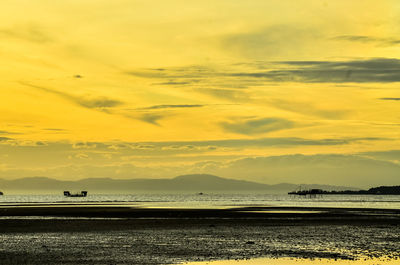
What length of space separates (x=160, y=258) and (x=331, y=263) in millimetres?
9765

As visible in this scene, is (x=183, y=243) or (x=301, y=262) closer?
(x=301, y=262)

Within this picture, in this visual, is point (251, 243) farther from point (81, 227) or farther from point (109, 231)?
point (81, 227)

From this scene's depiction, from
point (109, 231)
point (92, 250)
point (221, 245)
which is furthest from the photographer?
point (109, 231)

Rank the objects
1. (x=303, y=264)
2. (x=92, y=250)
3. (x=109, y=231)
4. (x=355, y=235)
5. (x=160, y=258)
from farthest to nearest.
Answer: (x=109, y=231)
(x=355, y=235)
(x=92, y=250)
(x=160, y=258)
(x=303, y=264)

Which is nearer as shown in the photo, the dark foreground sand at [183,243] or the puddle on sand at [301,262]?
the puddle on sand at [301,262]

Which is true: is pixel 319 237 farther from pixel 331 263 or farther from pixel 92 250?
pixel 92 250

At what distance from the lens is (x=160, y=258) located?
3425cm

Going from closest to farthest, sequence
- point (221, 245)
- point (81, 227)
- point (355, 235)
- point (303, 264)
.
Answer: point (303, 264)
point (221, 245)
point (355, 235)
point (81, 227)

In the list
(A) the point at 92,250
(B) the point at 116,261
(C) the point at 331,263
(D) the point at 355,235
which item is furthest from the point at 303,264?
(D) the point at 355,235

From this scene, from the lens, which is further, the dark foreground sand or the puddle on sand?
the dark foreground sand

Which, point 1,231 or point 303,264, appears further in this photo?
point 1,231

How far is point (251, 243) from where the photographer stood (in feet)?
137

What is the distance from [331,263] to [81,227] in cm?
3246

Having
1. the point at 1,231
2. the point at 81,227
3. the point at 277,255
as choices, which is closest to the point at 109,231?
the point at 81,227
